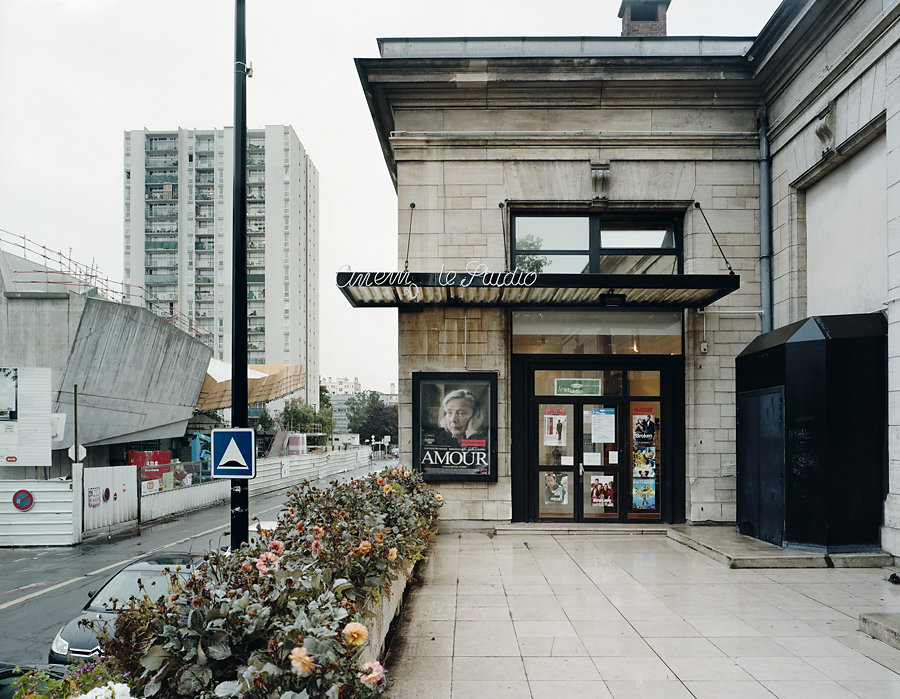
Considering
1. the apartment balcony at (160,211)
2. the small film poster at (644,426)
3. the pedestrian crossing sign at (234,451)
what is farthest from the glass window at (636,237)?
the apartment balcony at (160,211)

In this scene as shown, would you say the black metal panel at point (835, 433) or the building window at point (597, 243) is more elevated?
the building window at point (597, 243)

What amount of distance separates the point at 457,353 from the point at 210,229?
91.8 m

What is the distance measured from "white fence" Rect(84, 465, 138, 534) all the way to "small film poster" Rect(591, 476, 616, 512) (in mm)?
14882

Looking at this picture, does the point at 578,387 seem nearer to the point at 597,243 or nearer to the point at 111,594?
the point at 597,243

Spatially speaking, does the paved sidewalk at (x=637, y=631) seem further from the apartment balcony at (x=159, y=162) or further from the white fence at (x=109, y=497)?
the apartment balcony at (x=159, y=162)

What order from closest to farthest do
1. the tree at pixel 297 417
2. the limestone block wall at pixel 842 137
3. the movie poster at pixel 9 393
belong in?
the limestone block wall at pixel 842 137, the movie poster at pixel 9 393, the tree at pixel 297 417

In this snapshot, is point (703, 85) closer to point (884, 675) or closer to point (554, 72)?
point (554, 72)

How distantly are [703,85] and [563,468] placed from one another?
7709mm

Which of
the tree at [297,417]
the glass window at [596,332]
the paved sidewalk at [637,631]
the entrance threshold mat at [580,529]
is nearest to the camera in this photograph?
the paved sidewalk at [637,631]

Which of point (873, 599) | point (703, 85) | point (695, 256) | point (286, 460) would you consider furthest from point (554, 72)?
point (286, 460)

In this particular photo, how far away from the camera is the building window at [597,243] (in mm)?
12062

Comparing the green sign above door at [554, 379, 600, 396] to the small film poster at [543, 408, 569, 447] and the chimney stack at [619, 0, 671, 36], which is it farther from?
the chimney stack at [619, 0, 671, 36]

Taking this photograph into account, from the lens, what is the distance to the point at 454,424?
11.6 metres

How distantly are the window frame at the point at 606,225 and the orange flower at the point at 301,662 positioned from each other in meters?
10.1
